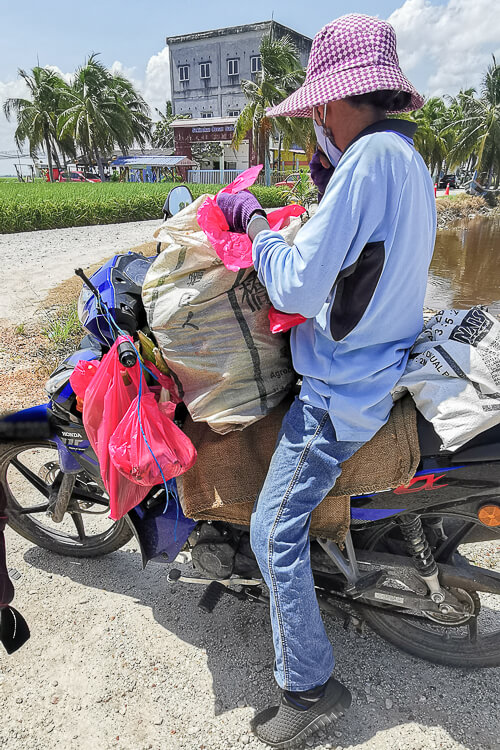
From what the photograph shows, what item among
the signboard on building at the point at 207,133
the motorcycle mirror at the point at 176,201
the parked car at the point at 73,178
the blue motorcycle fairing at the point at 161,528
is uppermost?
the signboard on building at the point at 207,133

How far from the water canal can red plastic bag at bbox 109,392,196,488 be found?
21.4 ft

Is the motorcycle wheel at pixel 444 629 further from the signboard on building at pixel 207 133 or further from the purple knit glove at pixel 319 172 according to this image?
the signboard on building at pixel 207 133

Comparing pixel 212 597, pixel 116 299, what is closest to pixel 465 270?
pixel 212 597

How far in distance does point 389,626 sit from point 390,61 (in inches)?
82.0

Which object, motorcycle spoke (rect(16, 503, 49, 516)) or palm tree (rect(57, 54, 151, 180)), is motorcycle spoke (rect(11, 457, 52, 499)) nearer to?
motorcycle spoke (rect(16, 503, 49, 516))

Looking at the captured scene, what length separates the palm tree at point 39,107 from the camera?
41625 mm

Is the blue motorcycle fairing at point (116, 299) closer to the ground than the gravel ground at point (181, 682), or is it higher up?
higher up

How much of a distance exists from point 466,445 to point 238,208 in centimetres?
105

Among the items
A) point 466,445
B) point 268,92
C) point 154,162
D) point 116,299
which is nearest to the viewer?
point 466,445

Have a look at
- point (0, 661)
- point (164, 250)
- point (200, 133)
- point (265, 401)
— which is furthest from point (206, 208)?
point (200, 133)

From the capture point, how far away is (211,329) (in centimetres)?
168

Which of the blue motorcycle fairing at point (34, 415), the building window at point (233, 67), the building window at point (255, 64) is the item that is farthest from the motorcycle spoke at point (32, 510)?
the building window at point (233, 67)

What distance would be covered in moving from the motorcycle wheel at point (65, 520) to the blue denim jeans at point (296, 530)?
3.65ft

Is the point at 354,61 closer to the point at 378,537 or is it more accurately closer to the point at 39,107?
the point at 378,537
